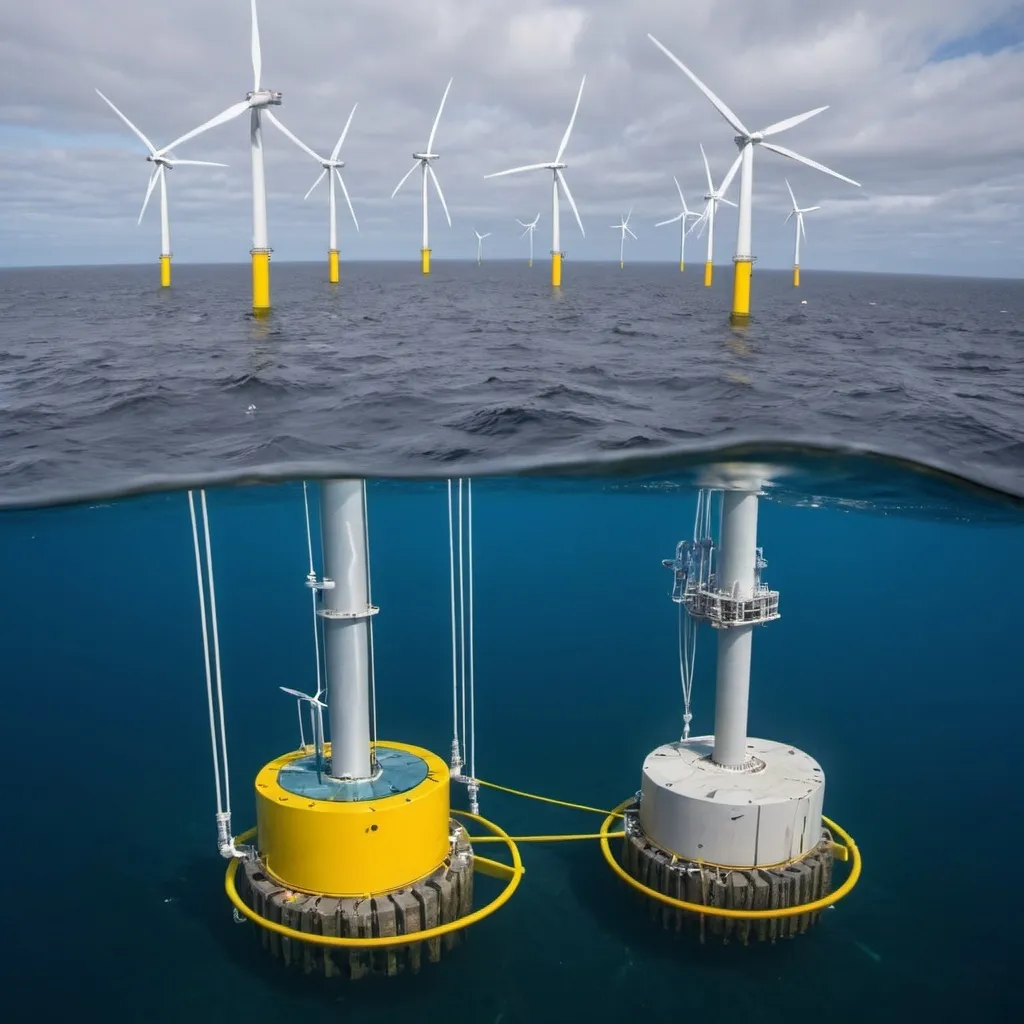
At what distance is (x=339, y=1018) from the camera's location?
16.0m

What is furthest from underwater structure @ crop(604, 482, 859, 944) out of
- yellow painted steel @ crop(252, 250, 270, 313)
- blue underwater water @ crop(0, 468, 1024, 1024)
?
yellow painted steel @ crop(252, 250, 270, 313)

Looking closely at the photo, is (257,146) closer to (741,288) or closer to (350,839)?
(741,288)

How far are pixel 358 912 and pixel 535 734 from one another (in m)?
14.9

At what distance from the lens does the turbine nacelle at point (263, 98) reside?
58281 millimetres

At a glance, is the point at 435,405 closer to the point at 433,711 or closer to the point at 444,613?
the point at 433,711

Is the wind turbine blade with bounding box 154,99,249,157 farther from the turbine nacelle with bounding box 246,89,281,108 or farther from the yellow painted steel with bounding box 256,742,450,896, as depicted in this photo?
the yellow painted steel with bounding box 256,742,450,896

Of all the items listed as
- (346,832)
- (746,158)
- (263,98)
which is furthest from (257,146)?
(346,832)

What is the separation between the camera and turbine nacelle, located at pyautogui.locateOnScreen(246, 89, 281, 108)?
191 feet

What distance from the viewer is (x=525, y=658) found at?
35.2 m

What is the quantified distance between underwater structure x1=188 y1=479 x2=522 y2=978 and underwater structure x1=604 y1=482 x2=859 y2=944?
3.31 metres

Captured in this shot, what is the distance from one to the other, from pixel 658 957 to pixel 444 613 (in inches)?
975

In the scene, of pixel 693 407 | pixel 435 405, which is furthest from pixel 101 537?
pixel 693 407

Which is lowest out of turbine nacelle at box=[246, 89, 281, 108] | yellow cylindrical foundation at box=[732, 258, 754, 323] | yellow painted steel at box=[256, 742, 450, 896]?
yellow painted steel at box=[256, 742, 450, 896]

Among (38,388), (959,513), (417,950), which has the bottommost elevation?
(417,950)
